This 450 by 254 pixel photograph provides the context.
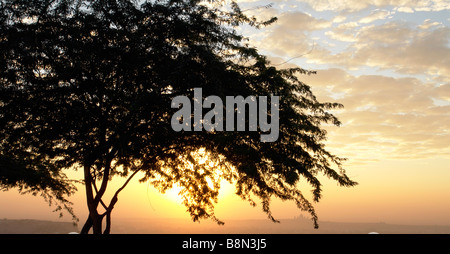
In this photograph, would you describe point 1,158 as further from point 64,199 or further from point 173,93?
point 173,93

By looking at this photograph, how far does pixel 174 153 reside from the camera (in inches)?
709

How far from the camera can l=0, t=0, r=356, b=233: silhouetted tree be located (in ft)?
45.1

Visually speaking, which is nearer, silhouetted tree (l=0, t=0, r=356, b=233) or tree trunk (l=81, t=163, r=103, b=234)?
silhouetted tree (l=0, t=0, r=356, b=233)

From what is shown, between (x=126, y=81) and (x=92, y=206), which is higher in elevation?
(x=126, y=81)

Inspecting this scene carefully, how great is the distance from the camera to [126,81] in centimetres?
1565

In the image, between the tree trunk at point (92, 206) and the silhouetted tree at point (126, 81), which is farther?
the tree trunk at point (92, 206)

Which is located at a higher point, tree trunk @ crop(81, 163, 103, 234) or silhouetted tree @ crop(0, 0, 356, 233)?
silhouetted tree @ crop(0, 0, 356, 233)

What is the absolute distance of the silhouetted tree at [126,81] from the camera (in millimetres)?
13742

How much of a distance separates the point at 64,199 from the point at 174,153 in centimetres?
1102

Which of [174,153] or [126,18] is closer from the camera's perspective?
[126,18]

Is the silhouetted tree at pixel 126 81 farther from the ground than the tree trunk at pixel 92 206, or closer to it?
farther from the ground
